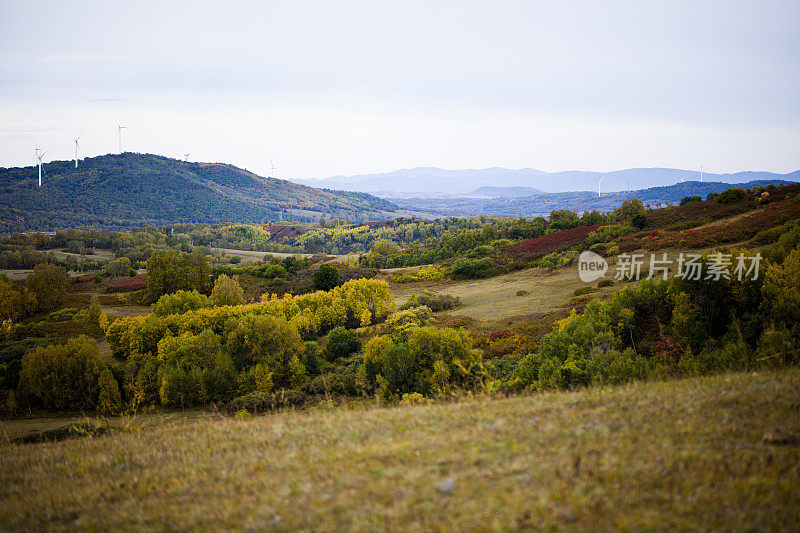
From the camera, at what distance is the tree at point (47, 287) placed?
5700 cm

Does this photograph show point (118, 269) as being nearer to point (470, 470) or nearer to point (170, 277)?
point (170, 277)

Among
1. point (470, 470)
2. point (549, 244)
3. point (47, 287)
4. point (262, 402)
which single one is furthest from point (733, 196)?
point (47, 287)

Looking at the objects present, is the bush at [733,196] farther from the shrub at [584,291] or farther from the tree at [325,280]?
the tree at [325,280]

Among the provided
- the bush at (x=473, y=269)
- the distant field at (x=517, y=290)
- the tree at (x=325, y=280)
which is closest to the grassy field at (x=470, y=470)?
the distant field at (x=517, y=290)

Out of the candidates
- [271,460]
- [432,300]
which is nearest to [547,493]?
[271,460]

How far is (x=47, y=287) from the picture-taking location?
57.5m

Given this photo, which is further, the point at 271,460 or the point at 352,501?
the point at 271,460

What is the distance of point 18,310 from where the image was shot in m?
53.8

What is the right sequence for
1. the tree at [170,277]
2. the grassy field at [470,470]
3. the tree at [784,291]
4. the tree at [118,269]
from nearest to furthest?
1. the grassy field at [470,470]
2. the tree at [784,291]
3. the tree at [170,277]
4. the tree at [118,269]

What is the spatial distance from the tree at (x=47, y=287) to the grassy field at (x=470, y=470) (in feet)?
197

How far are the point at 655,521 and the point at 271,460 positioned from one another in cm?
556

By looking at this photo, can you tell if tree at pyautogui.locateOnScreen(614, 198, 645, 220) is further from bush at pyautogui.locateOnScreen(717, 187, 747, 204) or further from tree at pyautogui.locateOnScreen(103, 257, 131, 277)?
tree at pyautogui.locateOnScreen(103, 257, 131, 277)

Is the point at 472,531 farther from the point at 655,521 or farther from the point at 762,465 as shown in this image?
the point at 762,465

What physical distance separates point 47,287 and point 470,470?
6849cm
